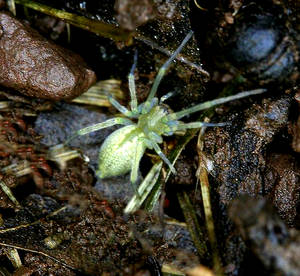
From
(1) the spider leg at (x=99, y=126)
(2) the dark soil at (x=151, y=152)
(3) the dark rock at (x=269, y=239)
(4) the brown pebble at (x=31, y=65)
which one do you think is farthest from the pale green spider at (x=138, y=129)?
(3) the dark rock at (x=269, y=239)

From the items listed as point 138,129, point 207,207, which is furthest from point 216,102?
point 207,207

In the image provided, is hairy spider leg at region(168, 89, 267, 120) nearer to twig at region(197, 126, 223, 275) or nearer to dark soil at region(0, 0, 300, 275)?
dark soil at region(0, 0, 300, 275)

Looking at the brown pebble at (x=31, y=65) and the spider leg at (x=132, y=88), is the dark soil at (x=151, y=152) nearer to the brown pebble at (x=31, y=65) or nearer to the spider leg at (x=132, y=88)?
the brown pebble at (x=31, y=65)

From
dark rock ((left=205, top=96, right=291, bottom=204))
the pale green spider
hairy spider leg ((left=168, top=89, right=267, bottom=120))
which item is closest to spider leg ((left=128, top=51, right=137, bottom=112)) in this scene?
the pale green spider

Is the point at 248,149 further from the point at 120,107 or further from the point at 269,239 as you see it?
the point at 120,107

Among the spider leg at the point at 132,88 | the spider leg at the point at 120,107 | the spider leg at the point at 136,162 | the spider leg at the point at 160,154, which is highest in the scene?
the spider leg at the point at 132,88

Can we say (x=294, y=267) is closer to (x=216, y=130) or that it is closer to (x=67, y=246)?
(x=216, y=130)

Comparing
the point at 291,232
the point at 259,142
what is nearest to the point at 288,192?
the point at 259,142
